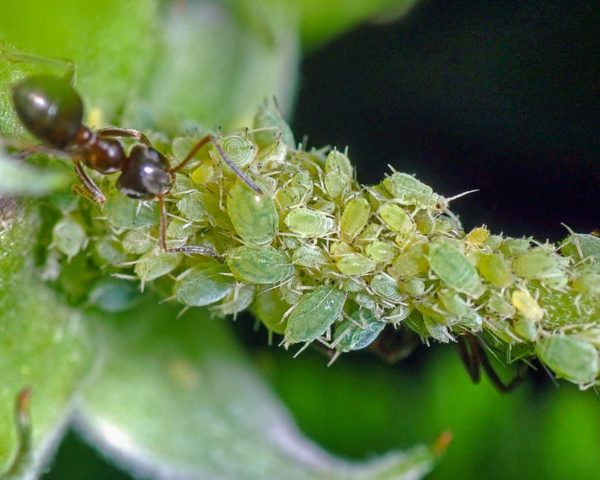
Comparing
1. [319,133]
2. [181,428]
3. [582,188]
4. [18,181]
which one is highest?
[18,181]

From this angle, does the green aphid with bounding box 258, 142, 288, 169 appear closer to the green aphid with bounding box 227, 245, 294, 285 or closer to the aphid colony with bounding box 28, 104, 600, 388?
the aphid colony with bounding box 28, 104, 600, 388

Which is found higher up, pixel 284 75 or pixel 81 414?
pixel 284 75

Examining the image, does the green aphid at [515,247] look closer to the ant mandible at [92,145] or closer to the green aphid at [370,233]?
the green aphid at [370,233]

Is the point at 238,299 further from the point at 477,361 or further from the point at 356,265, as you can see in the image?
the point at 477,361

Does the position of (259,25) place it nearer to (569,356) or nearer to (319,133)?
(319,133)

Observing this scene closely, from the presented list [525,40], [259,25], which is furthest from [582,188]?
[259,25]

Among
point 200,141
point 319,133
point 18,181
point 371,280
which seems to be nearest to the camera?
point 18,181

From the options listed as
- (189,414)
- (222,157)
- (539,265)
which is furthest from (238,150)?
(189,414)
